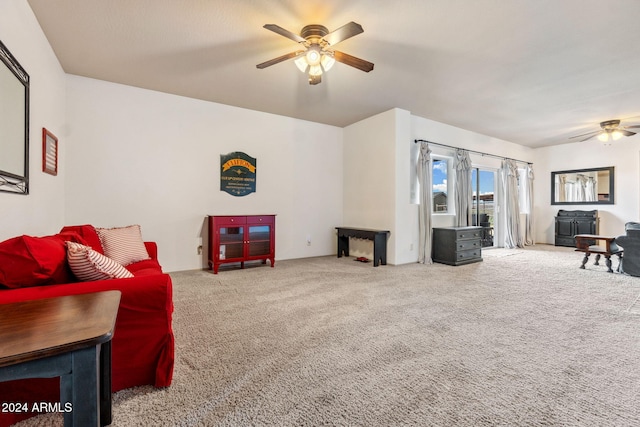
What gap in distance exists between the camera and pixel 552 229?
25.3 ft

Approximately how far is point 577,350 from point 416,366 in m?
1.23

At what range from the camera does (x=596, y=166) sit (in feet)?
22.8

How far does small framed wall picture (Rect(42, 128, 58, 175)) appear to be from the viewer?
2818 millimetres

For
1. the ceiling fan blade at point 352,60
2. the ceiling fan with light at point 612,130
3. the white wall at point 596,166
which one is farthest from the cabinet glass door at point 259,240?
the white wall at point 596,166

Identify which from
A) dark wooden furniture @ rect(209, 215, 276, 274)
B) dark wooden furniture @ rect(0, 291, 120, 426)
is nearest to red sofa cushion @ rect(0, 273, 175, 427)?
dark wooden furniture @ rect(0, 291, 120, 426)

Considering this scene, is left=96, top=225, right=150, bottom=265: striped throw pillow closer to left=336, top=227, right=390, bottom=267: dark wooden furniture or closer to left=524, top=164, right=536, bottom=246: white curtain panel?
left=336, top=227, right=390, bottom=267: dark wooden furniture

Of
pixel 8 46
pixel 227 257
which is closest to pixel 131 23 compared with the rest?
pixel 8 46

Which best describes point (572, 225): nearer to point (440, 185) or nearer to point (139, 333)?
point (440, 185)

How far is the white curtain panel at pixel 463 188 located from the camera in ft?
19.2

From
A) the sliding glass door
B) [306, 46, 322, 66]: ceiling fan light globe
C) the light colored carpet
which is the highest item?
[306, 46, 322, 66]: ceiling fan light globe

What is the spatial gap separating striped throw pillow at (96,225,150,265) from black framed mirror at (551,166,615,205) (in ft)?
30.8

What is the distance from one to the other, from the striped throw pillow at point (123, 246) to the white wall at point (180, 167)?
126 centimetres

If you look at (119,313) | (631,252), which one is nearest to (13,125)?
(119,313)

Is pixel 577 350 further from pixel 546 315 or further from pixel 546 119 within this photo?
pixel 546 119
